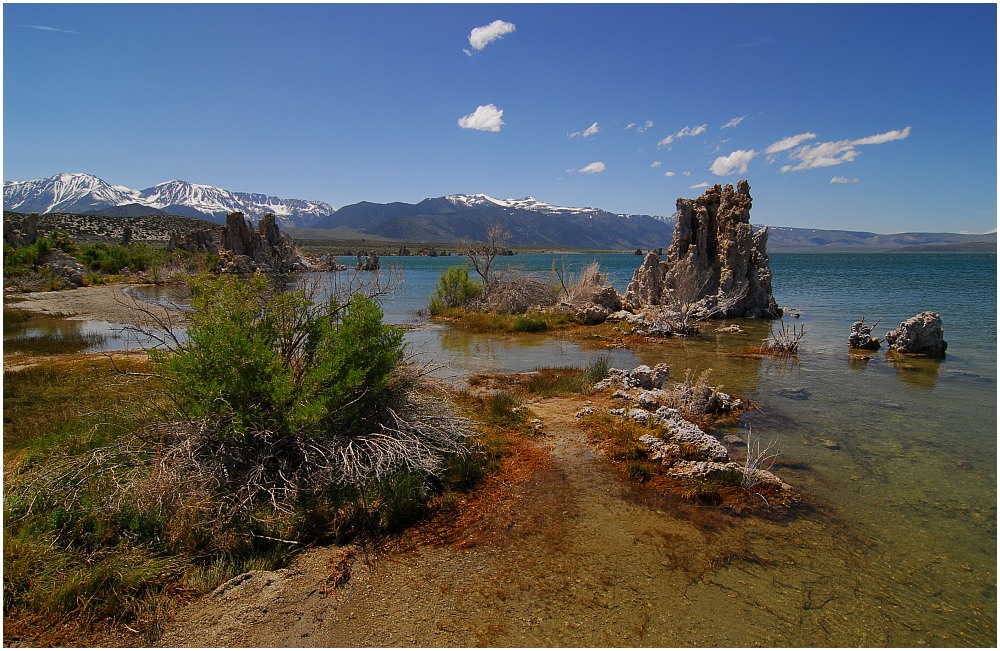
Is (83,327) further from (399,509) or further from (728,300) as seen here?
(728,300)

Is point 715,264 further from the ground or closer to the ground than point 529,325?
further from the ground

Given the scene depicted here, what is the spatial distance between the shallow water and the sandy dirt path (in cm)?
4

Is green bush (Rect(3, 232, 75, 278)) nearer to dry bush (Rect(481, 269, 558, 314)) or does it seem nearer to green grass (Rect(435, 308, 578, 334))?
green grass (Rect(435, 308, 578, 334))

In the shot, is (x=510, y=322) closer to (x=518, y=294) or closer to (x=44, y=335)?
(x=518, y=294)

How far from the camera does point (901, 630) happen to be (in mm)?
4246

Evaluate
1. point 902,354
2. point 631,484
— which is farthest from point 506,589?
point 902,354

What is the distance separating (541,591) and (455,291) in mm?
24788

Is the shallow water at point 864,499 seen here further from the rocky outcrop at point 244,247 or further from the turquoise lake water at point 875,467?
the rocky outcrop at point 244,247

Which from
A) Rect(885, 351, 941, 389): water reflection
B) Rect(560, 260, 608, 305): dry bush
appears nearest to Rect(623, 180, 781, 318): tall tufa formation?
Rect(560, 260, 608, 305): dry bush

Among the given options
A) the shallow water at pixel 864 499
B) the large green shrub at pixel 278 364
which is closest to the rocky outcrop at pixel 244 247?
the shallow water at pixel 864 499

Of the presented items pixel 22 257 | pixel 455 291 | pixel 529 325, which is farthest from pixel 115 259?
pixel 529 325

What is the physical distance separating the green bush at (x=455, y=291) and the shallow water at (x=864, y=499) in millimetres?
11567

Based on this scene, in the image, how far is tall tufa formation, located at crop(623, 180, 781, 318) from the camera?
87.2ft

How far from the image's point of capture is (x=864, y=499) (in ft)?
21.1
